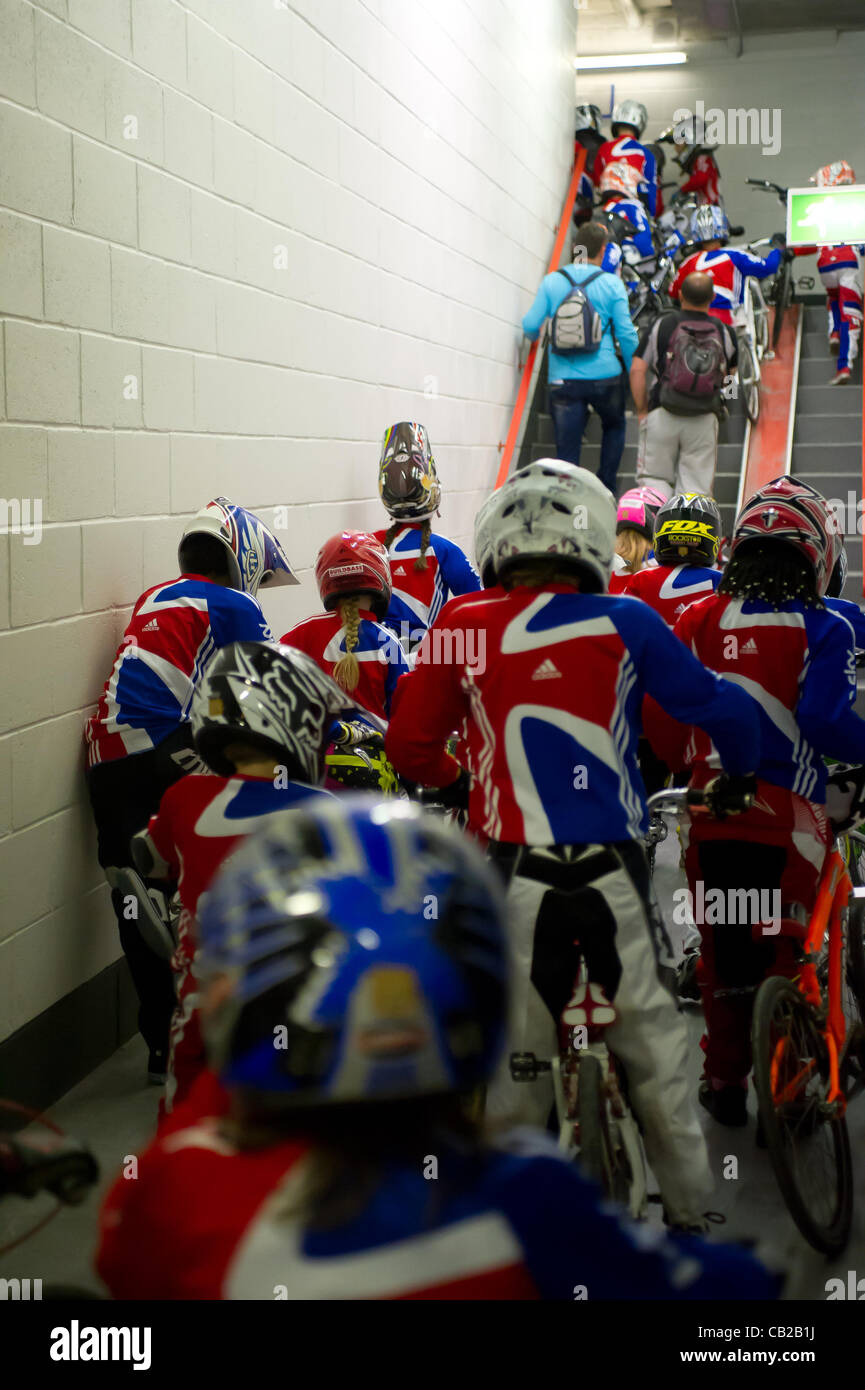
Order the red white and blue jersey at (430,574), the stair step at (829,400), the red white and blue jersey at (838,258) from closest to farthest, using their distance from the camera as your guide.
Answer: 1. the red white and blue jersey at (430,574)
2. the stair step at (829,400)
3. the red white and blue jersey at (838,258)

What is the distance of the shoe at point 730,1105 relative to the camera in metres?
3.49

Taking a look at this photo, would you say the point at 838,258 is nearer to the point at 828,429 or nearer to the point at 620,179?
the point at 620,179

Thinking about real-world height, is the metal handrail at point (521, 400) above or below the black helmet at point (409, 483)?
above

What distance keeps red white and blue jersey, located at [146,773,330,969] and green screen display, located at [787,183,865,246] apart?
9642 millimetres

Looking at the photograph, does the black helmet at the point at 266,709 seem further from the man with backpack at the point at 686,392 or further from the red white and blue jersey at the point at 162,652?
the man with backpack at the point at 686,392

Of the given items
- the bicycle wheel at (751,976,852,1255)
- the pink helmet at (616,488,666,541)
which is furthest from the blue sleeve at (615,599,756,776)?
the pink helmet at (616,488,666,541)

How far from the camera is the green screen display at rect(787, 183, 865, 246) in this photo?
10578 mm

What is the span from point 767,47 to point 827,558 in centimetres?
1572

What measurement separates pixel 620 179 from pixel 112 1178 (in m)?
10.2

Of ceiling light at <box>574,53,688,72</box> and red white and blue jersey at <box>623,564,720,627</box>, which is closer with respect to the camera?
red white and blue jersey at <box>623,564,720,627</box>

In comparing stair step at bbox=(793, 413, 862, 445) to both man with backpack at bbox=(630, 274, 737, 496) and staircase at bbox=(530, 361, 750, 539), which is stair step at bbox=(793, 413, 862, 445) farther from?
man with backpack at bbox=(630, 274, 737, 496)

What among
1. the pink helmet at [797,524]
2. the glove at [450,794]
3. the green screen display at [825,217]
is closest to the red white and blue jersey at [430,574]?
the pink helmet at [797,524]

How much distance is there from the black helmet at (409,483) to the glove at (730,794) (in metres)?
2.70

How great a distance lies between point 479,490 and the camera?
28.0 feet
